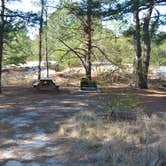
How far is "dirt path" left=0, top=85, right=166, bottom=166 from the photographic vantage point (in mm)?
4805

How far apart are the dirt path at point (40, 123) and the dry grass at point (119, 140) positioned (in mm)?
240

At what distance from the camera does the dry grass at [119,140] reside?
4586 mm

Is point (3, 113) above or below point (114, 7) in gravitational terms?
below

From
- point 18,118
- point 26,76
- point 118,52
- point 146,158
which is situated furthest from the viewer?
point 26,76

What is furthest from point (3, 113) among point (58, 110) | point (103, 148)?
point (103, 148)

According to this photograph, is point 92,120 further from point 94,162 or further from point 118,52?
point 118,52

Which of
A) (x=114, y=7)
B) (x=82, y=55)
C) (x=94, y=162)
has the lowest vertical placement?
(x=94, y=162)

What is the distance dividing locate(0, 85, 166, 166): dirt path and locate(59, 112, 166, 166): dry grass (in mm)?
240

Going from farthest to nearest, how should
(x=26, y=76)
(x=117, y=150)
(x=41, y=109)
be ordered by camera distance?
(x=26, y=76), (x=41, y=109), (x=117, y=150)

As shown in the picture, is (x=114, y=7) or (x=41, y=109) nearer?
(x=41, y=109)

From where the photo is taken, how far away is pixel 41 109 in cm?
848

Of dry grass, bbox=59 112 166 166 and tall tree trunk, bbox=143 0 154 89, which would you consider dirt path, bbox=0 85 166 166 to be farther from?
tall tree trunk, bbox=143 0 154 89

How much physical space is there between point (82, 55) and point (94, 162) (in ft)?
34.6

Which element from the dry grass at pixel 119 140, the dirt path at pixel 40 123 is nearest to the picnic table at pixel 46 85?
the dirt path at pixel 40 123
